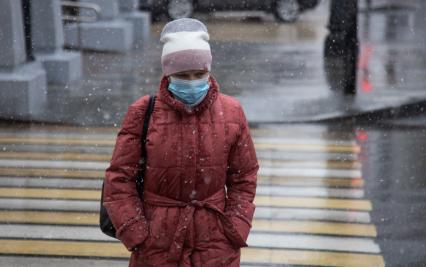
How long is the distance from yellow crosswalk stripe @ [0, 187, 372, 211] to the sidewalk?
3493 millimetres

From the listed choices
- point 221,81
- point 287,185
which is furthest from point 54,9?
point 287,185

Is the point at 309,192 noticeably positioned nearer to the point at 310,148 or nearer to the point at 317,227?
the point at 317,227

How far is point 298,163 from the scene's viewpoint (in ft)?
30.1

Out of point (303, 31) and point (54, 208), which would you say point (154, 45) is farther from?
point (54, 208)

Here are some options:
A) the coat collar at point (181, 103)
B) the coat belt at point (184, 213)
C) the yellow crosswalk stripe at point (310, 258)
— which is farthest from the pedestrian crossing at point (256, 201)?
Answer: the coat collar at point (181, 103)

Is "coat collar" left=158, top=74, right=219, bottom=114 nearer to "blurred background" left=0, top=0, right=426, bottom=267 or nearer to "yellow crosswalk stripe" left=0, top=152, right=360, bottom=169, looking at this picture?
"blurred background" left=0, top=0, right=426, bottom=267

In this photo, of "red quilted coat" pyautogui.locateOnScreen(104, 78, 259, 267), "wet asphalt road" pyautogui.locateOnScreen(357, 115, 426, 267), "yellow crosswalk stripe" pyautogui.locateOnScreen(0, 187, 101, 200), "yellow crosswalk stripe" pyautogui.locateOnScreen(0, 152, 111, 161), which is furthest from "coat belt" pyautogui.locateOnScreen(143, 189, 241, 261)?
"yellow crosswalk stripe" pyautogui.locateOnScreen(0, 152, 111, 161)

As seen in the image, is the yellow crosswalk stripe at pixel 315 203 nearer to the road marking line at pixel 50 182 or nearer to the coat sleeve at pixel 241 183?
the road marking line at pixel 50 182

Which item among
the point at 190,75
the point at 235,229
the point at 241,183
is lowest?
the point at 235,229

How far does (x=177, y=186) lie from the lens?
3572 millimetres

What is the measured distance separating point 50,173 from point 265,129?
3506 mm

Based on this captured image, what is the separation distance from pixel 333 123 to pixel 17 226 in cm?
580

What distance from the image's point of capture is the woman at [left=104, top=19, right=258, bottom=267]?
3.55 metres

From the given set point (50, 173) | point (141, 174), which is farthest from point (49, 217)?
point (141, 174)
